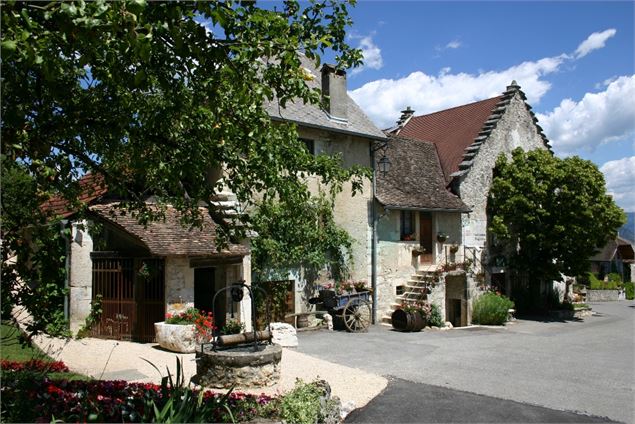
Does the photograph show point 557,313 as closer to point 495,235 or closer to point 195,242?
point 495,235

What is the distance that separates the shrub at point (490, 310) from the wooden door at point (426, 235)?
8.07 feet

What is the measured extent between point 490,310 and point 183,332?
41.7ft

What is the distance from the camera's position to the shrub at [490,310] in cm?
1967

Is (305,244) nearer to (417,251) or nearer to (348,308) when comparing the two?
(348,308)

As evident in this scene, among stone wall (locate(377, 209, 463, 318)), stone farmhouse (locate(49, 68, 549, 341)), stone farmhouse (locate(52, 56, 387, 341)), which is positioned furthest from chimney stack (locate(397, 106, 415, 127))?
stone farmhouse (locate(52, 56, 387, 341))

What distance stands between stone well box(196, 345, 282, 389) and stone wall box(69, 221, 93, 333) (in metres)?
5.14

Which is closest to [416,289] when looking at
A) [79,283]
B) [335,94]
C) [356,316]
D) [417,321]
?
[417,321]

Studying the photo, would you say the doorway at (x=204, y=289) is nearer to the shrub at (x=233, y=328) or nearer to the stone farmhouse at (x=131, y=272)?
the stone farmhouse at (x=131, y=272)

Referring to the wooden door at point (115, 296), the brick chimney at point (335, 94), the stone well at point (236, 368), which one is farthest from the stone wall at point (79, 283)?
the brick chimney at point (335, 94)

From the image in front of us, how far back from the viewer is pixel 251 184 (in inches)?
237

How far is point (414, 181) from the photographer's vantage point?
68.6 feet

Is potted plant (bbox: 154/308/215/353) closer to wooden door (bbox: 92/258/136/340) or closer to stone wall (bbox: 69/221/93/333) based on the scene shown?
wooden door (bbox: 92/258/136/340)

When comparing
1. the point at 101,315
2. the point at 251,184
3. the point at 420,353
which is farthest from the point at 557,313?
the point at 251,184

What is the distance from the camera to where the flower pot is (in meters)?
11.1
